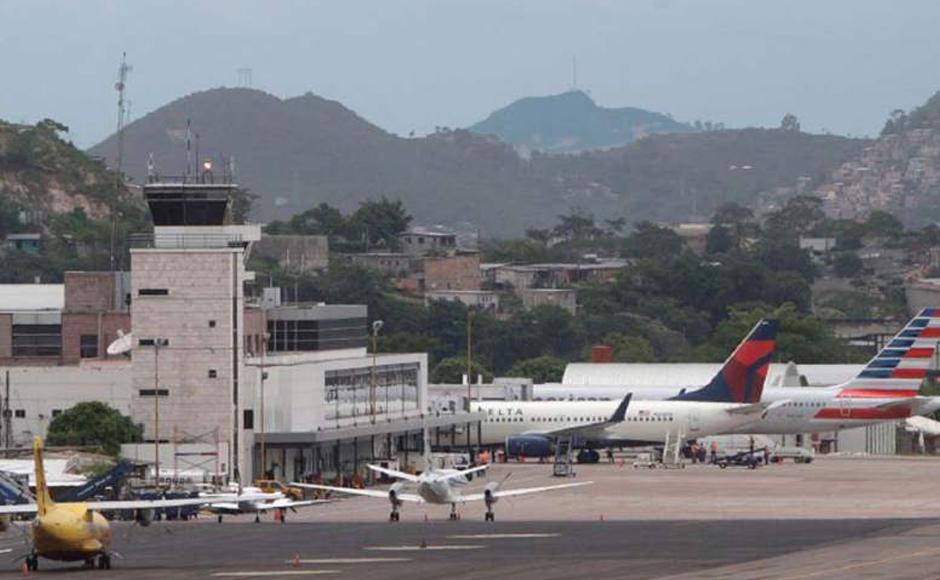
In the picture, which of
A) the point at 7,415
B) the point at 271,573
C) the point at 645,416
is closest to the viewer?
the point at 271,573

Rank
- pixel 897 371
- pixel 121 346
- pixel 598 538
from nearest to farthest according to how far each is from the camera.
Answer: pixel 598 538
pixel 121 346
pixel 897 371

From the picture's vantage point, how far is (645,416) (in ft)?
474

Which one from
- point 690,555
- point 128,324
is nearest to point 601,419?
point 128,324

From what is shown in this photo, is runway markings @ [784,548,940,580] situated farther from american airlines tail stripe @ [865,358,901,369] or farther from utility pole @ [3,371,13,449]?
american airlines tail stripe @ [865,358,901,369]

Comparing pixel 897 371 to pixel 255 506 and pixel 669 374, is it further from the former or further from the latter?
pixel 255 506

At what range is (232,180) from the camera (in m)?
123

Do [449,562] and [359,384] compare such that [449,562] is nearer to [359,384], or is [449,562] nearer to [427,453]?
[427,453]

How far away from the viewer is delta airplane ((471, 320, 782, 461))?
5645 inches

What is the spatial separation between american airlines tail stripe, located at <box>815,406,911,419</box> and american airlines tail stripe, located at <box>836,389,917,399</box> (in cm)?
85

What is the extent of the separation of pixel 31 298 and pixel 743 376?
45872 mm

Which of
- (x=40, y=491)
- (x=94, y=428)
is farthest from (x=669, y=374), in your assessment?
(x=40, y=491)

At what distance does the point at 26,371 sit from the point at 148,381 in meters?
9.81

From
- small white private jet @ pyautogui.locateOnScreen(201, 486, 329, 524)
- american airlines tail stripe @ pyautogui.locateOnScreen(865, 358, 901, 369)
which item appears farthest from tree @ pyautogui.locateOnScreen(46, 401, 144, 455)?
american airlines tail stripe @ pyautogui.locateOnScreen(865, 358, 901, 369)

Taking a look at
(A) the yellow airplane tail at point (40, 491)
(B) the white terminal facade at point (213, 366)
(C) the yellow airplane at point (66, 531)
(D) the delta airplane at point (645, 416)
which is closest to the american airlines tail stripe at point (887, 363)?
(D) the delta airplane at point (645, 416)
